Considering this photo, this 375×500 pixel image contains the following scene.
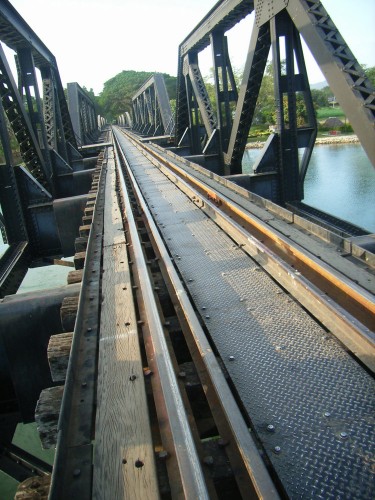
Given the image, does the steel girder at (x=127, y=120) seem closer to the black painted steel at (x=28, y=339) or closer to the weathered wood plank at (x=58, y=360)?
the black painted steel at (x=28, y=339)

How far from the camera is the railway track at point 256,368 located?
5.65 feet

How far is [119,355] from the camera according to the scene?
2508mm

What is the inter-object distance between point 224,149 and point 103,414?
1017 centimetres

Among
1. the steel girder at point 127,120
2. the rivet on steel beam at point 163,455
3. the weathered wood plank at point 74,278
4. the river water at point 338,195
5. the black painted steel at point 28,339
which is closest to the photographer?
the rivet on steel beam at point 163,455

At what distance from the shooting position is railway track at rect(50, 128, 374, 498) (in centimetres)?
172

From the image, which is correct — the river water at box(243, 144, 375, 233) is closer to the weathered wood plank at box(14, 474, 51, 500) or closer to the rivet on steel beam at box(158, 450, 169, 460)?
the rivet on steel beam at box(158, 450, 169, 460)

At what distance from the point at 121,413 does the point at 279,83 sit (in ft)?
21.8

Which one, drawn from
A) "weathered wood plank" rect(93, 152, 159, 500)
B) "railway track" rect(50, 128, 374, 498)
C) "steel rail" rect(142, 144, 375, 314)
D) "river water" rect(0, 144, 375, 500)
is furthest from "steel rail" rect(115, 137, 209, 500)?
"river water" rect(0, 144, 375, 500)

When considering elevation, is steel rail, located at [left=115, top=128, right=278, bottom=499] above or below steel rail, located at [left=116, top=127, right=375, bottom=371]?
below

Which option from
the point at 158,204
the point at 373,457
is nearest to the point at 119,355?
the point at 373,457

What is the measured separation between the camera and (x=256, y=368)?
7.99 feet

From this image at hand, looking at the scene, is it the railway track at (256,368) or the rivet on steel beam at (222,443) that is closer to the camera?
the railway track at (256,368)

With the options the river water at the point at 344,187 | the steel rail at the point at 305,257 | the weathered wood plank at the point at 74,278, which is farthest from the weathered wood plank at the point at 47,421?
the river water at the point at 344,187

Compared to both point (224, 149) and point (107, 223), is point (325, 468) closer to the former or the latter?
point (107, 223)
